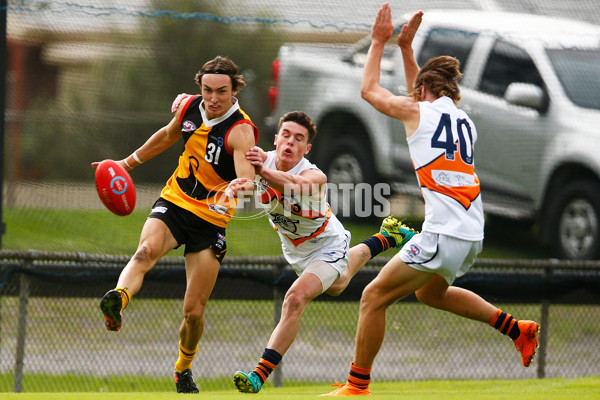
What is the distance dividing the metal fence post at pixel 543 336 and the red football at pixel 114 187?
178 inches

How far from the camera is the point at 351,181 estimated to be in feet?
34.0

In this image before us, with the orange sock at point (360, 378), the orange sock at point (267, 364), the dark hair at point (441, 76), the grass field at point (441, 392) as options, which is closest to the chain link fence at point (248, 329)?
the grass field at point (441, 392)

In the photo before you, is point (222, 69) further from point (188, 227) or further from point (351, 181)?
point (351, 181)

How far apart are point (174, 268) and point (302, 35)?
355 centimetres

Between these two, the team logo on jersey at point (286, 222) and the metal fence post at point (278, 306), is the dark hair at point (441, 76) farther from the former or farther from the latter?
the metal fence post at point (278, 306)

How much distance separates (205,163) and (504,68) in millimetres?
4927

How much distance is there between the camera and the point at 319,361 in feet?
29.6

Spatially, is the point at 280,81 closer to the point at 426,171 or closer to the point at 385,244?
the point at 385,244

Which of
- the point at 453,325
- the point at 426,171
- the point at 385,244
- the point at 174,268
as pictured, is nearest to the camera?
the point at 426,171

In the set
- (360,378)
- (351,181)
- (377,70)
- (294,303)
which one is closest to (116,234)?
(351,181)

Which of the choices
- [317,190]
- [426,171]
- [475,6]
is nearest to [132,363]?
[317,190]

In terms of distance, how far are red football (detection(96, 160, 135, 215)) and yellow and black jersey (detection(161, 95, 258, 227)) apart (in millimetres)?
387

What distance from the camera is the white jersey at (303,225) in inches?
251

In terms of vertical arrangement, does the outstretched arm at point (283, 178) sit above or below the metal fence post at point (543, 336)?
above
